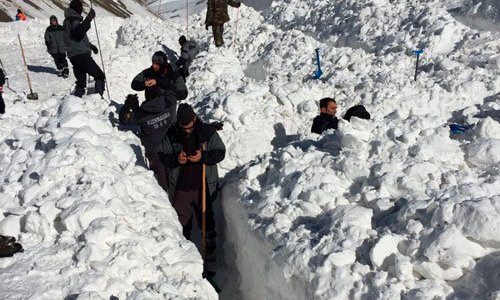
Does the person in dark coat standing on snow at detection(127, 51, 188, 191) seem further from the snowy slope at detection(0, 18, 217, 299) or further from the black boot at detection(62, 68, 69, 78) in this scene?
the black boot at detection(62, 68, 69, 78)

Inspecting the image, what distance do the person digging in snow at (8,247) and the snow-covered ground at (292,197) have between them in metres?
0.09

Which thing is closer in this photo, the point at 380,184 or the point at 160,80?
the point at 380,184

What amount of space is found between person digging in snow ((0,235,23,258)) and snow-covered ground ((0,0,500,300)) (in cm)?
9

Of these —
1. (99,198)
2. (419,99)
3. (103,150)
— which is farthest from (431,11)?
(99,198)

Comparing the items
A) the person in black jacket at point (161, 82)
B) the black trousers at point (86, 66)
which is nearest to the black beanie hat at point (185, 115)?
the person in black jacket at point (161, 82)

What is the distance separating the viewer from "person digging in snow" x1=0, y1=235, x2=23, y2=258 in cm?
462

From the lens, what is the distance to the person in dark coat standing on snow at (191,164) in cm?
602

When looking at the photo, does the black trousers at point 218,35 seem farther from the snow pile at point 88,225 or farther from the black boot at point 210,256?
the black boot at point 210,256

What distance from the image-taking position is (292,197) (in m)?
5.51

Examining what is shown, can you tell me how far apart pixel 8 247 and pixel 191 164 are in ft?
7.94

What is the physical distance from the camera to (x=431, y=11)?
38.4ft

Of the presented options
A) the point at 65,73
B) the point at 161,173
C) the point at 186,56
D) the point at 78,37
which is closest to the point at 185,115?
the point at 161,173

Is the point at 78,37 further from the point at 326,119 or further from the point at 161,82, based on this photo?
the point at 326,119

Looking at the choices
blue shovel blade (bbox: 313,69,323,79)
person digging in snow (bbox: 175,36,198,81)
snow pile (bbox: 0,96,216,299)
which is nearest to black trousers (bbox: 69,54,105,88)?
snow pile (bbox: 0,96,216,299)
